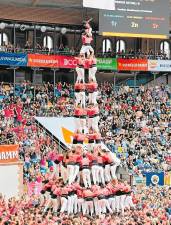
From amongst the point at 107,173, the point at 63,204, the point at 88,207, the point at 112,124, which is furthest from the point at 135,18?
the point at 63,204

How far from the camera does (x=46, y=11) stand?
46.6m

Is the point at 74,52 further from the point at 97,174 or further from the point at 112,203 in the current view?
Result: the point at 112,203

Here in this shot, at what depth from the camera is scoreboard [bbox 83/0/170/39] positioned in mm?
44062

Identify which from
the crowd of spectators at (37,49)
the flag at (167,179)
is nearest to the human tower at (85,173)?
the flag at (167,179)

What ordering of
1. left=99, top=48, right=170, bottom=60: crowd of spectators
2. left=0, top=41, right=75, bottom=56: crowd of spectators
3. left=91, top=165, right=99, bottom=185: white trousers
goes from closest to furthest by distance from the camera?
left=91, top=165, right=99, bottom=185: white trousers → left=0, top=41, right=75, bottom=56: crowd of spectators → left=99, top=48, right=170, bottom=60: crowd of spectators

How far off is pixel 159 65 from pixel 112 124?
355 inches

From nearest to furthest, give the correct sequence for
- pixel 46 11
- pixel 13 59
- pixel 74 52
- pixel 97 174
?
pixel 97 174 → pixel 13 59 → pixel 46 11 → pixel 74 52

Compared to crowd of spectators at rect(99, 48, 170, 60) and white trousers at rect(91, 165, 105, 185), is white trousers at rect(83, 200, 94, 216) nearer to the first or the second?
white trousers at rect(91, 165, 105, 185)

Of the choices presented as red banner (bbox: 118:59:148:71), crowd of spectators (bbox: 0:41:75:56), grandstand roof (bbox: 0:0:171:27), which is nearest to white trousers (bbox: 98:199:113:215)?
grandstand roof (bbox: 0:0:171:27)

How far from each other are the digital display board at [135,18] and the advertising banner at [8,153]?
14.9m

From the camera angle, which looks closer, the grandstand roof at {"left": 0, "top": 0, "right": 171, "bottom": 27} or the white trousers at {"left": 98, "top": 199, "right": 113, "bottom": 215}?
the white trousers at {"left": 98, "top": 199, "right": 113, "bottom": 215}

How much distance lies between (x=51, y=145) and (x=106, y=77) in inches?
553

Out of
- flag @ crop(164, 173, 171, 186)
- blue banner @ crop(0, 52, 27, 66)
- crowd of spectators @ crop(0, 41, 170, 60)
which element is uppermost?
crowd of spectators @ crop(0, 41, 170, 60)

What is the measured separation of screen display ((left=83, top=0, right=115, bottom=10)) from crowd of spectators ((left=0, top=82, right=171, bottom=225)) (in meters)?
7.78
